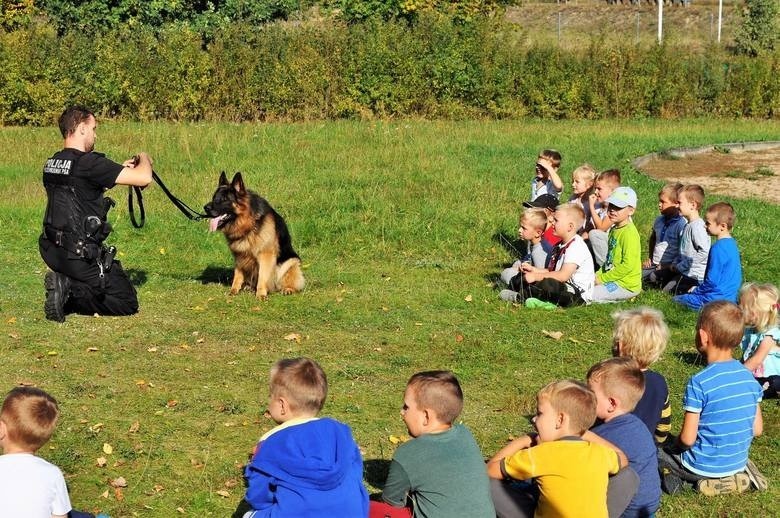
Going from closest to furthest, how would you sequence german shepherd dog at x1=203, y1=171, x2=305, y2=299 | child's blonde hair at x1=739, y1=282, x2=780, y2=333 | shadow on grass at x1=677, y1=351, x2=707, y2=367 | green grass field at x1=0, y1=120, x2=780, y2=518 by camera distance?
1. green grass field at x1=0, y1=120, x2=780, y2=518
2. child's blonde hair at x1=739, y1=282, x2=780, y2=333
3. shadow on grass at x1=677, y1=351, x2=707, y2=367
4. german shepherd dog at x1=203, y1=171, x2=305, y2=299

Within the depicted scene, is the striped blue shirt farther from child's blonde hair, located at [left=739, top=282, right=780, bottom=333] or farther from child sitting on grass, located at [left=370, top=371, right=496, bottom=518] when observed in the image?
child sitting on grass, located at [left=370, top=371, right=496, bottom=518]

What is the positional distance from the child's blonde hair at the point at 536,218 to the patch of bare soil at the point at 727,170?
24.6 ft

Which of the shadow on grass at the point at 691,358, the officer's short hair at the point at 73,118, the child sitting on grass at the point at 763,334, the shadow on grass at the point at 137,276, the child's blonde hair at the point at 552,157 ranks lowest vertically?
the shadow on grass at the point at 691,358

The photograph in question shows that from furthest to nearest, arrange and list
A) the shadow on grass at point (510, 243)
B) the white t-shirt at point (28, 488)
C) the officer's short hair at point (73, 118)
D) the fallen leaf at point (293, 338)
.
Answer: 1. the shadow on grass at point (510, 243)
2. the officer's short hair at point (73, 118)
3. the fallen leaf at point (293, 338)
4. the white t-shirt at point (28, 488)

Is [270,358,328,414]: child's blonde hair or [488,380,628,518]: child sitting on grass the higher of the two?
[270,358,328,414]: child's blonde hair

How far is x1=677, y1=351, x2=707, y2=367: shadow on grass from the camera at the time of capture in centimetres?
861

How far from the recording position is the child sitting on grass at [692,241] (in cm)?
1034

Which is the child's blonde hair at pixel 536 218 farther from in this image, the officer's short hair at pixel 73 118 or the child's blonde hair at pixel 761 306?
the officer's short hair at pixel 73 118

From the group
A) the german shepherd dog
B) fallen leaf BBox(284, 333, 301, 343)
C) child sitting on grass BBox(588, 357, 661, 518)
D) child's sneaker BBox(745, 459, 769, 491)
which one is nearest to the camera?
child sitting on grass BBox(588, 357, 661, 518)

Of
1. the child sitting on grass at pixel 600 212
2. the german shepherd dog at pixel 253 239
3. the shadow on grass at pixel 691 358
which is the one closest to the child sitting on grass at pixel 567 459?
the shadow on grass at pixel 691 358

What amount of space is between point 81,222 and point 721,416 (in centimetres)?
631

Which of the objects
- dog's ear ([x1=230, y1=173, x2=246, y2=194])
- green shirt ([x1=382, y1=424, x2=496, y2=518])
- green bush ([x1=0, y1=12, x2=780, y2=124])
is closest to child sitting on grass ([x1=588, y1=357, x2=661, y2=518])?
green shirt ([x1=382, y1=424, x2=496, y2=518])

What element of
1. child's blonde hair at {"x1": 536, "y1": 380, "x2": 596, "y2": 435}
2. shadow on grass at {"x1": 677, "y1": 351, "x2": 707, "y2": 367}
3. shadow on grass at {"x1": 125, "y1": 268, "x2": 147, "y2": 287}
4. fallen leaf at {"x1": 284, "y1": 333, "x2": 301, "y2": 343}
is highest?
child's blonde hair at {"x1": 536, "y1": 380, "x2": 596, "y2": 435}

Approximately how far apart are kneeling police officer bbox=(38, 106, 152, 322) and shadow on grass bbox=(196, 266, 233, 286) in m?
1.80
